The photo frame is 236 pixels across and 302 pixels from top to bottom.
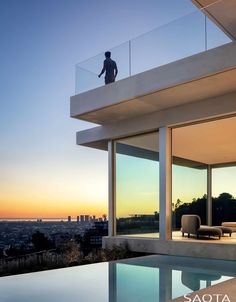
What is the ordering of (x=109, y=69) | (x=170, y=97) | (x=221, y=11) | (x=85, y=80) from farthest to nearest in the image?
(x=85, y=80) → (x=109, y=69) → (x=170, y=97) → (x=221, y=11)

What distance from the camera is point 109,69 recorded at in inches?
421

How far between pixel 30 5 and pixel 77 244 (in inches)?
301

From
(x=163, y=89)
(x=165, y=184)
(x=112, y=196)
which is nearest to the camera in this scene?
(x=163, y=89)

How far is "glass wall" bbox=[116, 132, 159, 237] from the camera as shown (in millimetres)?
10664

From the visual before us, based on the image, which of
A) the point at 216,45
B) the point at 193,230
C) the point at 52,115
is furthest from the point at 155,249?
the point at 52,115

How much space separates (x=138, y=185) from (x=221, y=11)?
5.29 metres

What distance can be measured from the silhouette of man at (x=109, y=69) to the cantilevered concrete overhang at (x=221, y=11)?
3426mm

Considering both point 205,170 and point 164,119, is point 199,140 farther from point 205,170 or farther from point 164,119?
point 205,170

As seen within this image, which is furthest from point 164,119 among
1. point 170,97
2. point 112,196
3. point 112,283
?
point 112,283

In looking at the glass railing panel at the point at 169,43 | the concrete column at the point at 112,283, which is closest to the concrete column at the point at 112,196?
the concrete column at the point at 112,283

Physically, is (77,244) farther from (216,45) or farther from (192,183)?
(216,45)

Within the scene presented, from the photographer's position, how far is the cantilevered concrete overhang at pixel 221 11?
Answer: 7141 mm

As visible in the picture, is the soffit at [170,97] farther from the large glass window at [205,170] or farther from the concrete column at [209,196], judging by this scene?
the concrete column at [209,196]

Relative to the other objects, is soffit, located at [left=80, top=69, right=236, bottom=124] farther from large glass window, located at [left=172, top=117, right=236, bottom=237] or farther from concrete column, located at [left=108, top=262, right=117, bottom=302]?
concrete column, located at [left=108, top=262, right=117, bottom=302]
